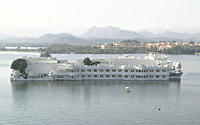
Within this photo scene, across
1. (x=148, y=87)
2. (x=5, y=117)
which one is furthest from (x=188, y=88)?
(x=5, y=117)

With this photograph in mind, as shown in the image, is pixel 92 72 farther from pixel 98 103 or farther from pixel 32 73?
pixel 98 103

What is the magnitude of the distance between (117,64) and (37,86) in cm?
850

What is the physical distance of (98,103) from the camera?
19938 millimetres

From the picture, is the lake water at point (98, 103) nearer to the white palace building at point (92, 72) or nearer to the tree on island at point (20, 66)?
the white palace building at point (92, 72)

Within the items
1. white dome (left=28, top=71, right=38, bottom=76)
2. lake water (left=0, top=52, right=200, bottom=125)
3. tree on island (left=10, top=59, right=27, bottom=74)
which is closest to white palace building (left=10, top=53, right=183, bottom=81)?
white dome (left=28, top=71, right=38, bottom=76)

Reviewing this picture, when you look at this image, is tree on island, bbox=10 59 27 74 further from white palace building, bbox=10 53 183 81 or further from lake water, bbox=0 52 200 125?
lake water, bbox=0 52 200 125

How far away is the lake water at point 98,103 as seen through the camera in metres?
→ 16.8

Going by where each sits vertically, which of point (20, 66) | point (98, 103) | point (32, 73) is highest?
point (20, 66)

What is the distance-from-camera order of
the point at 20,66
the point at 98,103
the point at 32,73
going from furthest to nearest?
1. the point at 20,66
2. the point at 32,73
3. the point at 98,103

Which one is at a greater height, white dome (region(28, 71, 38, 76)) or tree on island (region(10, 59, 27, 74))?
tree on island (region(10, 59, 27, 74))

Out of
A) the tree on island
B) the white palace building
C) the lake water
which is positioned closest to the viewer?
the lake water

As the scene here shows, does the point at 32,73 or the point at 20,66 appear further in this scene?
the point at 20,66

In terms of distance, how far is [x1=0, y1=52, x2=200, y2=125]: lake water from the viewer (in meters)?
16.8

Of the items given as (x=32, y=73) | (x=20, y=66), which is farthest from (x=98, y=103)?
(x=20, y=66)
